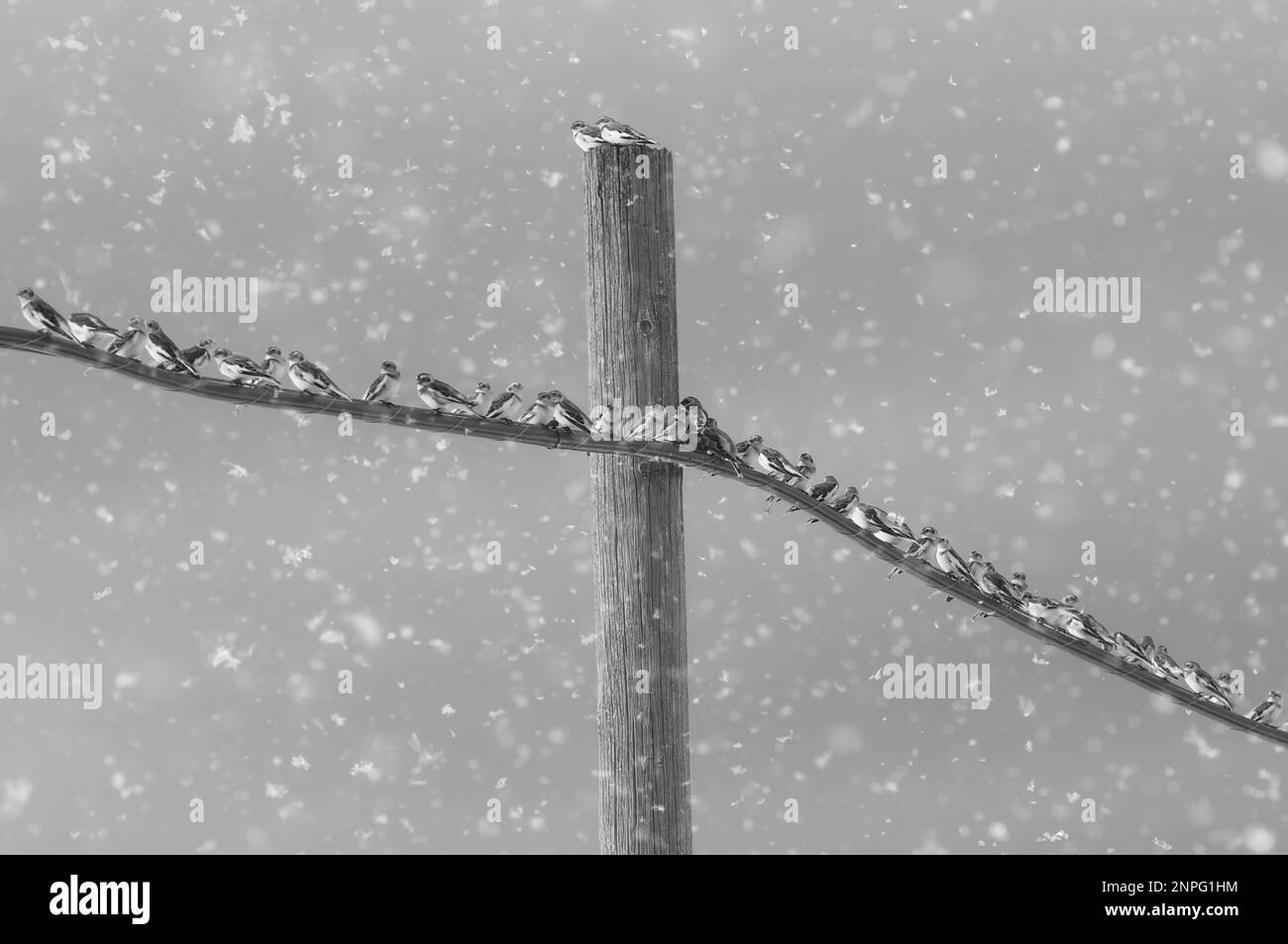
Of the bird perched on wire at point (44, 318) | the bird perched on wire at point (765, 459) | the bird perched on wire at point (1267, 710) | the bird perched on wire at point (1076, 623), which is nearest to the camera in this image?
the bird perched on wire at point (44, 318)

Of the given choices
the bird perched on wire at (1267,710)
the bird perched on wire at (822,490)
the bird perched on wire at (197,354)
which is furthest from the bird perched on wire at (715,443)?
the bird perched on wire at (1267,710)

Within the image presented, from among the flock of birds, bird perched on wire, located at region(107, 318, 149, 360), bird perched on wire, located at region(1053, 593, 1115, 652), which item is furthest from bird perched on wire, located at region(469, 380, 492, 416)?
bird perched on wire, located at region(1053, 593, 1115, 652)

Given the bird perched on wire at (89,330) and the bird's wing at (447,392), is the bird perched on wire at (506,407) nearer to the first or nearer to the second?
the bird's wing at (447,392)

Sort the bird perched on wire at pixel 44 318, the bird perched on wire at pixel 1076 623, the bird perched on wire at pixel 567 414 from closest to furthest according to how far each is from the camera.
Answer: the bird perched on wire at pixel 44 318 < the bird perched on wire at pixel 567 414 < the bird perched on wire at pixel 1076 623

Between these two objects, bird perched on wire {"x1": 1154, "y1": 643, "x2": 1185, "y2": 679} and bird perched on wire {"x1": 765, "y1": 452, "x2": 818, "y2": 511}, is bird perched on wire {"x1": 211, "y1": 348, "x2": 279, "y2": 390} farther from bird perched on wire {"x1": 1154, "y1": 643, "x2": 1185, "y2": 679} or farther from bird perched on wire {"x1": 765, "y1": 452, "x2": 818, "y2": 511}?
bird perched on wire {"x1": 1154, "y1": 643, "x2": 1185, "y2": 679}
